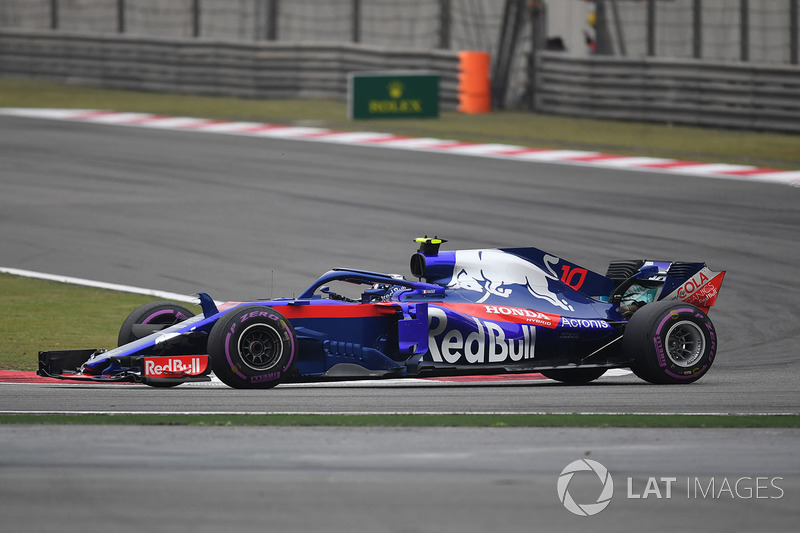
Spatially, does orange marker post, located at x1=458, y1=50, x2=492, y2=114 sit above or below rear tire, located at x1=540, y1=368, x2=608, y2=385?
above

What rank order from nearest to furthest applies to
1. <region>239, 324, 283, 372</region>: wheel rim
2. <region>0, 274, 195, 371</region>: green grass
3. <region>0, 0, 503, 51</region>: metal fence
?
<region>239, 324, 283, 372</region>: wheel rim → <region>0, 274, 195, 371</region>: green grass → <region>0, 0, 503, 51</region>: metal fence

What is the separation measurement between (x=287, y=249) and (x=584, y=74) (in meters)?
13.2

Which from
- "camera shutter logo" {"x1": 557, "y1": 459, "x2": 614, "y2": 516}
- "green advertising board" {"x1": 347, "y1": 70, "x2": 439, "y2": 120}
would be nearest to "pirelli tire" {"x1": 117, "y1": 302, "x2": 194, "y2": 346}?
"camera shutter logo" {"x1": 557, "y1": 459, "x2": 614, "y2": 516}

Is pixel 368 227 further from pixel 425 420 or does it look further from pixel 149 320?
pixel 425 420

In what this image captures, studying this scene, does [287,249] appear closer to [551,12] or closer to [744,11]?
[744,11]

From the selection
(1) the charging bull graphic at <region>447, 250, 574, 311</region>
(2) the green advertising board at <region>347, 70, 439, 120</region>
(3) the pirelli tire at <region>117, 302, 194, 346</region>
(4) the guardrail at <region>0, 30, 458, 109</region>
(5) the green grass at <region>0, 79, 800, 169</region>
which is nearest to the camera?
(3) the pirelli tire at <region>117, 302, 194, 346</region>

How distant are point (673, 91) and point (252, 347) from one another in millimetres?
19431

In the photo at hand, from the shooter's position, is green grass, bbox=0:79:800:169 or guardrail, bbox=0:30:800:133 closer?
green grass, bbox=0:79:800:169

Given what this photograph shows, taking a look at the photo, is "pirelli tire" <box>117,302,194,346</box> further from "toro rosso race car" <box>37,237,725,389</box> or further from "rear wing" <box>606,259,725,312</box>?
"rear wing" <box>606,259,725,312</box>

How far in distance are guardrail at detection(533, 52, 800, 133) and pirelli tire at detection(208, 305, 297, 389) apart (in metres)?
18.1

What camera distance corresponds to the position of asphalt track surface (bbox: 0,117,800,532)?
7164mm

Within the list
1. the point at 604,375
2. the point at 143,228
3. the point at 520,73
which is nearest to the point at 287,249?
the point at 143,228

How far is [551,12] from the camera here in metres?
35.8

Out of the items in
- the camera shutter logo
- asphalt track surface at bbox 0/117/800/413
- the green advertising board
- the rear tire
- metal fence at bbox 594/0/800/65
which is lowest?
the rear tire
